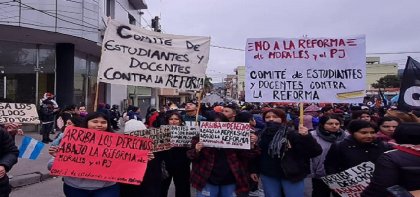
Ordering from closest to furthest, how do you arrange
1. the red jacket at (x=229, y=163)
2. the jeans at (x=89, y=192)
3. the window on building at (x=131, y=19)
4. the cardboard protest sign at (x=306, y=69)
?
the jeans at (x=89, y=192) → the red jacket at (x=229, y=163) → the cardboard protest sign at (x=306, y=69) → the window on building at (x=131, y=19)

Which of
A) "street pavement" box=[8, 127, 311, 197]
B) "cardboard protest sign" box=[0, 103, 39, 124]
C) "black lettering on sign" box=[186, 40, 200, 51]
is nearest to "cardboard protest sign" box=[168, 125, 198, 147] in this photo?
"black lettering on sign" box=[186, 40, 200, 51]

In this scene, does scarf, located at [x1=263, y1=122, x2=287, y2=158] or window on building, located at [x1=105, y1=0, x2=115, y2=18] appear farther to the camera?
window on building, located at [x1=105, y1=0, x2=115, y2=18]

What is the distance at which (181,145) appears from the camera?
17.1 feet

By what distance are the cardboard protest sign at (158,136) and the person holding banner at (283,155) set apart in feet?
3.71

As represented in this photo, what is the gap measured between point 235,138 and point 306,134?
79cm

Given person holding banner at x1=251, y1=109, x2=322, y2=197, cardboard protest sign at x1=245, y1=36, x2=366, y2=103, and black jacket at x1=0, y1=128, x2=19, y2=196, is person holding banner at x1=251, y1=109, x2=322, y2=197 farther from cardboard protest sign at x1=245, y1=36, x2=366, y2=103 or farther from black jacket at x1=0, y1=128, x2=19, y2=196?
black jacket at x1=0, y1=128, x2=19, y2=196

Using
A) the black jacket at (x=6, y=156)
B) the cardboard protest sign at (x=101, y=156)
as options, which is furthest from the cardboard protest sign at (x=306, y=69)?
the black jacket at (x=6, y=156)

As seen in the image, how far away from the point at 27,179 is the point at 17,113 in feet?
8.49

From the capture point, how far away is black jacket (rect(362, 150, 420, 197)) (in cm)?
267

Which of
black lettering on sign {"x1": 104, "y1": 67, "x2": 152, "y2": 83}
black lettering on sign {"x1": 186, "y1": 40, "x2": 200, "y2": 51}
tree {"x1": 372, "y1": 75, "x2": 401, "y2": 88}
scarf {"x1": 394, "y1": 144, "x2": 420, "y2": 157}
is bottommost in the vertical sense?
scarf {"x1": 394, "y1": 144, "x2": 420, "y2": 157}

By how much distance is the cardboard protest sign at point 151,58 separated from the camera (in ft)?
18.0

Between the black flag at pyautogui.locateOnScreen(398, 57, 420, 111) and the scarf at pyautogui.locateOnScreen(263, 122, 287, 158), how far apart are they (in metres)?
3.44

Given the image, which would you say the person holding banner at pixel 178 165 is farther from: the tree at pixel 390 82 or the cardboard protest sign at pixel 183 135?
the tree at pixel 390 82

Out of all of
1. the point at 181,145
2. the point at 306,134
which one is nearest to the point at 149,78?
the point at 181,145
